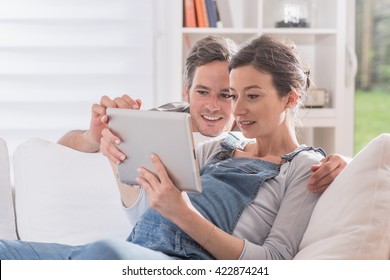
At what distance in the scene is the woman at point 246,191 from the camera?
5.24ft

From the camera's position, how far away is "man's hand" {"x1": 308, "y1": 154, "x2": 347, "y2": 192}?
1.71 meters

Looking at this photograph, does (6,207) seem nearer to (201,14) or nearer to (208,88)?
(208,88)

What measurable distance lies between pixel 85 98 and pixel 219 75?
148cm

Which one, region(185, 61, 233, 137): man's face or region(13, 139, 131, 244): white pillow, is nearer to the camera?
region(185, 61, 233, 137): man's face

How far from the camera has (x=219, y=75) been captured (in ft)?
6.88

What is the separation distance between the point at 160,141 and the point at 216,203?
0.25 meters

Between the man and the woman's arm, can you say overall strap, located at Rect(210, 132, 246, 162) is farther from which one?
the woman's arm

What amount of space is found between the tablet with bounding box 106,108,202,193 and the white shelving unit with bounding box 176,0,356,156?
155cm

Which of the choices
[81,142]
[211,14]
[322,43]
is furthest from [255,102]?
[322,43]

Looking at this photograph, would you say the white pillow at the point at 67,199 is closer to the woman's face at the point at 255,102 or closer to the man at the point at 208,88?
the man at the point at 208,88

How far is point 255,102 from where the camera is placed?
181 cm

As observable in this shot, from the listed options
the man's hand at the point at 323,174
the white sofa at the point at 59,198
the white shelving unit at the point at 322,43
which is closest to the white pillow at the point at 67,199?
the white sofa at the point at 59,198

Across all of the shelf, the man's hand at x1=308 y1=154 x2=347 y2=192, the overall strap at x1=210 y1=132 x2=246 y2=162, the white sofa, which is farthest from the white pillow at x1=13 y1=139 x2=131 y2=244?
the shelf

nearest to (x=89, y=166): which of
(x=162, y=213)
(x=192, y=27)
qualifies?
(x=162, y=213)
